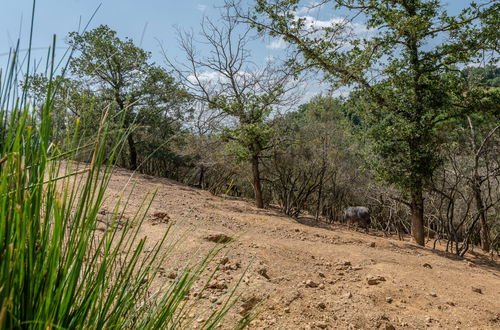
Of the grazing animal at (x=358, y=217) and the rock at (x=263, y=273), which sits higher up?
the grazing animal at (x=358, y=217)

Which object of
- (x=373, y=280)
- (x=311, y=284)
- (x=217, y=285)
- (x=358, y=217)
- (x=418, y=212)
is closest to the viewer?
(x=217, y=285)

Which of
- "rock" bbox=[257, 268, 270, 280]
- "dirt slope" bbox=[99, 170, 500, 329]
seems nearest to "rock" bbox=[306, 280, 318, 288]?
"dirt slope" bbox=[99, 170, 500, 329]

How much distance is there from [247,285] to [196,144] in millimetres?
11929

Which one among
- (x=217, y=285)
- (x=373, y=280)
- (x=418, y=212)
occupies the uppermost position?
(x=418, y=212)

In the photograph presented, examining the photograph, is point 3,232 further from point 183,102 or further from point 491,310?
point 183,102

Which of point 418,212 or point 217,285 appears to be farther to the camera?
point 418,212

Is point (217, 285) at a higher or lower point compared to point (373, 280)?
lower

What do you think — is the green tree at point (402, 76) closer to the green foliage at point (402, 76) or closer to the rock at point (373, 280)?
the green foliage at point (402, 76)

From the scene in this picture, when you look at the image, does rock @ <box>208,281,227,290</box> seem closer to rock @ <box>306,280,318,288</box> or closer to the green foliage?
rock @ <box>306,280,318,288</box>

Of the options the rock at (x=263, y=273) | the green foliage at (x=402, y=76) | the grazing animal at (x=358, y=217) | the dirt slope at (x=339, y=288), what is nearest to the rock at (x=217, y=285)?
the dirt slope at (x=339, y=288)

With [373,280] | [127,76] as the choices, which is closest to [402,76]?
[373,280]

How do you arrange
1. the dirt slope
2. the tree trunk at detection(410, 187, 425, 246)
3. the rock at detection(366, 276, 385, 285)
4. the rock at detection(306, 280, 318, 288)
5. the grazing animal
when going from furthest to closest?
the grazing animal → the tree trunk at detection(410, 187, 425, 246) → the rock at detection(366, 276, 385, 285) → the rock at detection(306, 280, 318, 288) → the dirt slope

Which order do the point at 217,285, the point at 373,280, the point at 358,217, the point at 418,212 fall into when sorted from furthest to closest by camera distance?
the point at 358,217 < the point at 418,212 < the point at 373,280 < the point at 217,285

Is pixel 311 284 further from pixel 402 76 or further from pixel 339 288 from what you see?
pixel 402 76
